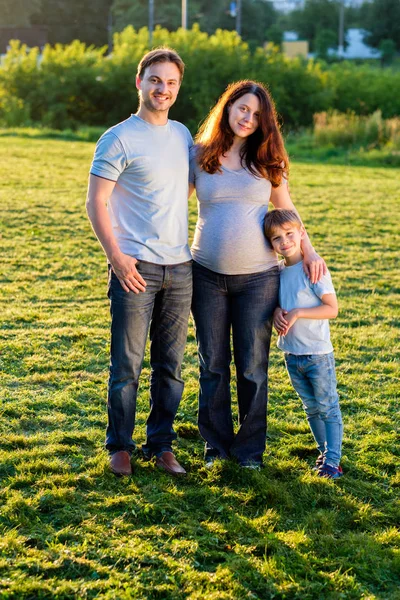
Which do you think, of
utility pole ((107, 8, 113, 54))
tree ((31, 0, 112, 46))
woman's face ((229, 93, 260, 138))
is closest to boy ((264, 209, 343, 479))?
woman's face ((229, 93, 260, 138))

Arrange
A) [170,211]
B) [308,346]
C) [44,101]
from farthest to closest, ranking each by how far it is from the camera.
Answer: [44,101], [308,346], [170,211]

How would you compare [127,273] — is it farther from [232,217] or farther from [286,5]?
[286,5]

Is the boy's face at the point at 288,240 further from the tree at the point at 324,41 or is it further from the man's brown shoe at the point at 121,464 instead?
the tree at the point at 324,41

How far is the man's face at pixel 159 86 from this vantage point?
3.58m

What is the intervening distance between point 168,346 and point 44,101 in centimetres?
2670

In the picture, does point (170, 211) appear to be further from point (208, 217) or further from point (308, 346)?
point (308, 346)

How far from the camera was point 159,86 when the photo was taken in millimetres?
3586

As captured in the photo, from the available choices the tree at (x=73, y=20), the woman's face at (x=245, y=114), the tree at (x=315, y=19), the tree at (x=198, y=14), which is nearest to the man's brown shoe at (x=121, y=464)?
the woman's face at (x=245, y=114)

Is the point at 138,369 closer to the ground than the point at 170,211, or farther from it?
closer to the ground

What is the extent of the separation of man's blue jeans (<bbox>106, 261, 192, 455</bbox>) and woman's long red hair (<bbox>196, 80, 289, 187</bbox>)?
534 millimetres

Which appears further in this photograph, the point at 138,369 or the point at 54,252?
the point at 54,252

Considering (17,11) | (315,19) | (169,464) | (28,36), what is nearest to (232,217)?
(169,464)

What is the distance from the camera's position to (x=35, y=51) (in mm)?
29906

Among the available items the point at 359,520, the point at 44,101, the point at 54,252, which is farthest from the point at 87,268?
the point at 44,101
